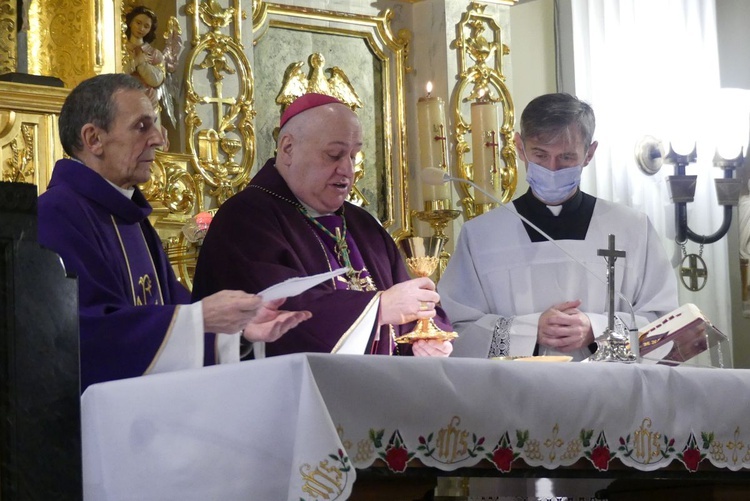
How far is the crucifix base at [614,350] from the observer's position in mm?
3932

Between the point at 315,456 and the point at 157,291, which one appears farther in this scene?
the point at 157,291

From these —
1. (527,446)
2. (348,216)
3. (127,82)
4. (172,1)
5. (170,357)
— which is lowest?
(527,446)

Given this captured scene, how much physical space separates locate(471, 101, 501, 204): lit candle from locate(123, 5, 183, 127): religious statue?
5.28 feet

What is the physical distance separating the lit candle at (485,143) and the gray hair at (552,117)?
1738 millimetres

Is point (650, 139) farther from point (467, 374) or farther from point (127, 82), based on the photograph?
point (467, 374)

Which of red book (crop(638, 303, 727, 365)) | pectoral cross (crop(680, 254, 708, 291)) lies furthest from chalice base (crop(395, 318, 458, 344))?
pectoral cross (crop(680, 254, 708, 291))

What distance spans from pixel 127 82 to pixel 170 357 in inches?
43.1

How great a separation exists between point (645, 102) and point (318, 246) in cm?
378

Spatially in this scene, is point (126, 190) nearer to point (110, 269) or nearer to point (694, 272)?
point (110, 269)

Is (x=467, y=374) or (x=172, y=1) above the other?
(x=172, y=1)

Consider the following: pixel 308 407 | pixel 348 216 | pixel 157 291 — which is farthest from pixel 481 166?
pixel 308 407

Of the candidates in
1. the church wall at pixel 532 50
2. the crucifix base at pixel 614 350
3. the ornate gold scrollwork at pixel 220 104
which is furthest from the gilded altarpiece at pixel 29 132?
the church wall at pixel 532 50

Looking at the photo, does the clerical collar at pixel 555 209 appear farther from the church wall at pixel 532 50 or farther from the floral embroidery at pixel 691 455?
the church wall at pixel 532 50

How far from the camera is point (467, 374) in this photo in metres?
3.16
